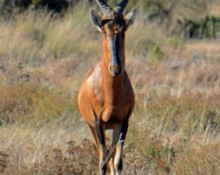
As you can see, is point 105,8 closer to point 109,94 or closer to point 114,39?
point 114,39

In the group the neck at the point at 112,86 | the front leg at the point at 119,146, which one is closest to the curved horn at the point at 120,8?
the neck at the point at 112,86

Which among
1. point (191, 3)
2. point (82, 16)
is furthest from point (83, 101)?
point (191, 3)

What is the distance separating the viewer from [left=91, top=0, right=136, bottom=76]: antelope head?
7.48m

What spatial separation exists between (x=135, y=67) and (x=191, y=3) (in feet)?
35.5

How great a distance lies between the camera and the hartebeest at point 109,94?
761cm

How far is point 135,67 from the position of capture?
54.6ft

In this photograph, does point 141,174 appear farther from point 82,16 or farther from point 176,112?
point 82,16

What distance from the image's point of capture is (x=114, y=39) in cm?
754

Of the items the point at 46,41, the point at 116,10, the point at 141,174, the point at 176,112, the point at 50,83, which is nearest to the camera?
the point at 116,10

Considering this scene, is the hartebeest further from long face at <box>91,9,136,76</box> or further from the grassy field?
the grassy field

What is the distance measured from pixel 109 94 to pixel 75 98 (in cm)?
440

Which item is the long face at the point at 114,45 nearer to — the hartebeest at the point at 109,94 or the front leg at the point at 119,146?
the hartebeest at the point at 109,94

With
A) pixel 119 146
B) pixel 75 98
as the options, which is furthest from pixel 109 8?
pixel 75 98

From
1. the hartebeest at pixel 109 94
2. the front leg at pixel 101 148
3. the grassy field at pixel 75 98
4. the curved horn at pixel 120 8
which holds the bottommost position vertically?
the grassy field at pixel 75 98
